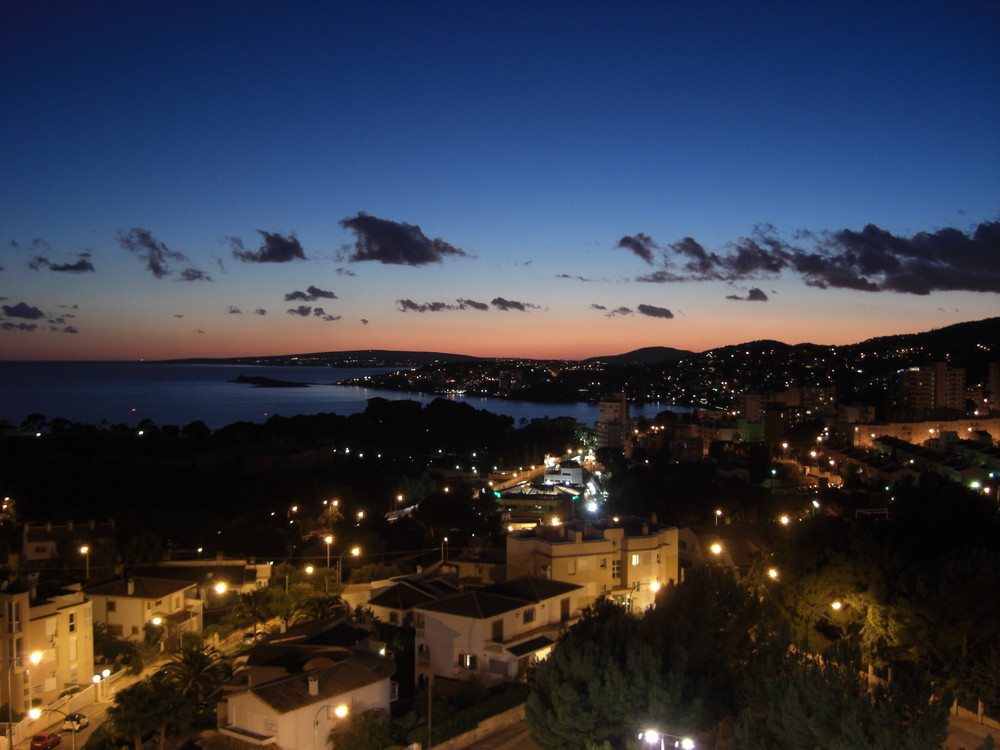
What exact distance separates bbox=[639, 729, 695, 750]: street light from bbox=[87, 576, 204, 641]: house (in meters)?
5.99

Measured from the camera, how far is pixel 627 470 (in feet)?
81.9

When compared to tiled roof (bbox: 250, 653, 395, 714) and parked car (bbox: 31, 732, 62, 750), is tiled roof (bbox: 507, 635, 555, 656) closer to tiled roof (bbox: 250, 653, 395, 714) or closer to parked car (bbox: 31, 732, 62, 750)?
tiled roof (bbox: 250, 653, 395, 714)

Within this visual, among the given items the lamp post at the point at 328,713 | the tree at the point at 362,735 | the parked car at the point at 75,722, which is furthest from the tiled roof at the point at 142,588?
the tree at the point at 362,735

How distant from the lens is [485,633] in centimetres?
733

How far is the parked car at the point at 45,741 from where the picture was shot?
21.9 ft

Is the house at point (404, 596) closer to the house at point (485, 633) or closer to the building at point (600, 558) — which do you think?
the house at point (485, 633)

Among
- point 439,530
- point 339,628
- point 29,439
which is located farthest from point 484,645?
point 29,439

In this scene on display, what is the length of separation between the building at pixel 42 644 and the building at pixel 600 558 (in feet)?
15.8

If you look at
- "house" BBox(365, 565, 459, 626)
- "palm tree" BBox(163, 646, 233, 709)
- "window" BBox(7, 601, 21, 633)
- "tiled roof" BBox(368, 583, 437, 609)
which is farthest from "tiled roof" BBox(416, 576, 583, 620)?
"window" BBox(7, 601, 21, 633)

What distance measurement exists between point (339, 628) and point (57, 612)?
301 centimetres

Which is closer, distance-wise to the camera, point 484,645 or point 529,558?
point 484,645

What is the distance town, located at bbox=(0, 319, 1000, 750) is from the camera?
582 cm

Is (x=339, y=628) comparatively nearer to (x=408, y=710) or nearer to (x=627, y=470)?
(x=408, y=710)

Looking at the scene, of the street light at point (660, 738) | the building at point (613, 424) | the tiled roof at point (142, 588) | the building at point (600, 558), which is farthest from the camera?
the building at point (613, 424)
